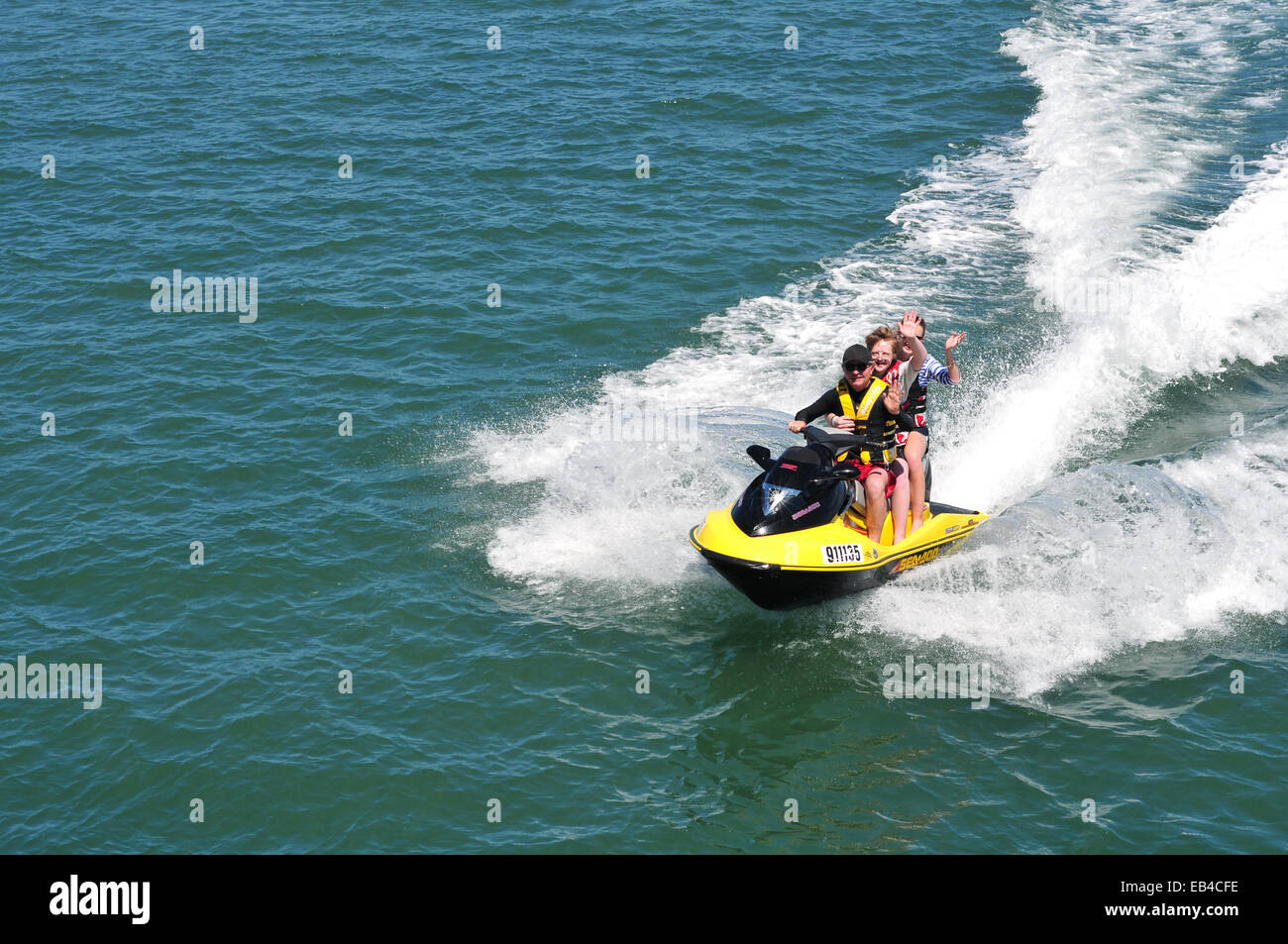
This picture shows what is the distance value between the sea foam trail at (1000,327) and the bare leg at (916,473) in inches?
92.5

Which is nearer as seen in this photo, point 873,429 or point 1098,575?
point 873,429

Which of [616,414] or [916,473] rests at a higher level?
[916,473]

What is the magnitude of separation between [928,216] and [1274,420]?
8813mm

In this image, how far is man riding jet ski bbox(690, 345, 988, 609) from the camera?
14.2 meters

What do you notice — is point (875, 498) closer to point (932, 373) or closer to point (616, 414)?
point (932, 373)

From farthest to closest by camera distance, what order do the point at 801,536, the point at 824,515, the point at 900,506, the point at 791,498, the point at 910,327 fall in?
the point at 900,506 < the point at 824,515 < the point at 791,498 < the point at 801,536 < the point at 910,327

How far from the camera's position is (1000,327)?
856 inches

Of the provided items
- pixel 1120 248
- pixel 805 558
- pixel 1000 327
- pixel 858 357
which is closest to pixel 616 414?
pixel 805 558

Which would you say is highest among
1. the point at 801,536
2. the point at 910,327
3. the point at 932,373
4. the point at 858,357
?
the point at 910,327

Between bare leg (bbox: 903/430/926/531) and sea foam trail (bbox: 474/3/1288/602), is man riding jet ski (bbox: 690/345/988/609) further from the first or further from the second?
sea foam trail (bbox: 474/3/1288/602)

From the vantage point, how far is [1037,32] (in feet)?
109
